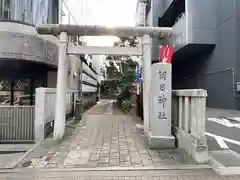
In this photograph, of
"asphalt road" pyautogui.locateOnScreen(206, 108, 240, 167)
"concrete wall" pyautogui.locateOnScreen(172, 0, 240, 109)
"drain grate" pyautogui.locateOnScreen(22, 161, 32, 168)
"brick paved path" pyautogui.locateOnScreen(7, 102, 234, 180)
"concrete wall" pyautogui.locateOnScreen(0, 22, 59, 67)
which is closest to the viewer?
"brick paved path" pyautogui.locateOnScreen(7, 102, 234, 180)

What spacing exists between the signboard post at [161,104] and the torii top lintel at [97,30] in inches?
94.8

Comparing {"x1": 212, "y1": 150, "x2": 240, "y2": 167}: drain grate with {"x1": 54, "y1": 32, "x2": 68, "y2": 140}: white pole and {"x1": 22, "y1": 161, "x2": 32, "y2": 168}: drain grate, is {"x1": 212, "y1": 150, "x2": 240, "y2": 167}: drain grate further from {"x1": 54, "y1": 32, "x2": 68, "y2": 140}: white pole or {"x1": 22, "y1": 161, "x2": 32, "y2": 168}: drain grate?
{"x1": 54, "y1": 32, "x2": 68, "y2": 140}: white pole

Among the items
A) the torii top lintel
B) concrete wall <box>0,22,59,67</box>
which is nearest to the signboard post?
the torii top lintel

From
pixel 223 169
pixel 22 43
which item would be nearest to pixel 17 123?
pixel 22 43

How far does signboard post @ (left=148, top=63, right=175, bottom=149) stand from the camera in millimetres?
8406

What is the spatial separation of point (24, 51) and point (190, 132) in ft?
31.7

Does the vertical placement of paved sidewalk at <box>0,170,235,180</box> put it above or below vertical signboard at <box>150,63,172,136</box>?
below

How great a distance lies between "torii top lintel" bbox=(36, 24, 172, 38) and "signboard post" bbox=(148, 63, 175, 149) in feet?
7.90

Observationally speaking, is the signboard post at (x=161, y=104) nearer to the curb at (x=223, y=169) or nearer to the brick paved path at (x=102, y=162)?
the brick paved path at (x=102, y=162)

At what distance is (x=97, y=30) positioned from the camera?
10297 millimetres

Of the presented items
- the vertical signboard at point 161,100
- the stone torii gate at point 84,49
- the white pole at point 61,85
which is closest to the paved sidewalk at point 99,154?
the white pole at point 61,85

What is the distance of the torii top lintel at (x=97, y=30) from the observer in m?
10.1

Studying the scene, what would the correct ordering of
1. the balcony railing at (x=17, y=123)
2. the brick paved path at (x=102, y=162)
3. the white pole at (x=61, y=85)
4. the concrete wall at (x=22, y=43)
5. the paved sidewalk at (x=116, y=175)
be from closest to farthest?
the paved sidewalk at (x=116, y=175), the brick paved path at (x=102, y=162), the white pole at (x=61, y=85), the balcony railing at (x=17, y=123), the concrete wall at (x=22, y=43)

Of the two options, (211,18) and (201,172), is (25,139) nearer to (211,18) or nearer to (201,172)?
(201,172)
